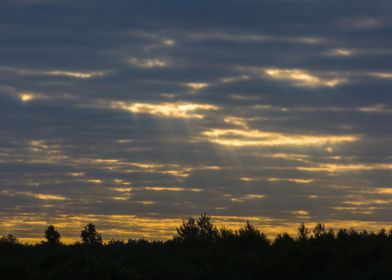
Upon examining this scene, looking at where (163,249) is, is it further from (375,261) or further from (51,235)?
(51,235)

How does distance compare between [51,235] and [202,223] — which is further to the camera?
[51,235]

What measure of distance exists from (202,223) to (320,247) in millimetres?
11344

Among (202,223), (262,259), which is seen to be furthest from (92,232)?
(262,259)

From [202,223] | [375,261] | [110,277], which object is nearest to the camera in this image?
[110,277]

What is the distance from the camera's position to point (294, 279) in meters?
35.6

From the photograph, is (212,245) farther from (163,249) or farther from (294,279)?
(294,279)

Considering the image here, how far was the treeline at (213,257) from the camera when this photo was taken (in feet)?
108

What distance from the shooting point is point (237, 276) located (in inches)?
1320

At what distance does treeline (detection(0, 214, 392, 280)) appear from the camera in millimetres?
32812

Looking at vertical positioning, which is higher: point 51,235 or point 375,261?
point 51,235

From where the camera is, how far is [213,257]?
38906mm

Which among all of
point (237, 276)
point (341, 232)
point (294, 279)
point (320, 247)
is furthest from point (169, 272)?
point (341, 232)

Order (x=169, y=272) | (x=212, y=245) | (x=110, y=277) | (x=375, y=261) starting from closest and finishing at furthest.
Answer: (x=110, y=277) < (x=169, y=272) < (x=375, y=261) < (x=212, y=245)

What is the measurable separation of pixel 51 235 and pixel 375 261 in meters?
43.3
